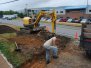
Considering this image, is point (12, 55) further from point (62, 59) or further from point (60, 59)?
point (62, 59)

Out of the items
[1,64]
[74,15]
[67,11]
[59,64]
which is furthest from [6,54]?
[67,11]

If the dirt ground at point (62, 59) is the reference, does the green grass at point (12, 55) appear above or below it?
above

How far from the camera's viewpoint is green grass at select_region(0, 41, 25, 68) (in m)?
11.8

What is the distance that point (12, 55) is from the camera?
42.4 feet

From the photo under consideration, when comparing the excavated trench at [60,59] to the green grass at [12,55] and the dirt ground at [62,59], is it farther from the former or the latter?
the green grass at [12,55]

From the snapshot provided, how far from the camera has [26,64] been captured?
1197cm

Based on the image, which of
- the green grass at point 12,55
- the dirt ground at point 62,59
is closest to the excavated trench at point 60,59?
the dirt ground at point 62,59

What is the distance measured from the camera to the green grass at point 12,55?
463 inches

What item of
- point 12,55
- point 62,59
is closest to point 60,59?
point 62,59

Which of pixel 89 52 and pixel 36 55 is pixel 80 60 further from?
pixel 36 55

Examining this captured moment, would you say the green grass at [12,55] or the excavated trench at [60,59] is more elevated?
the green grass at [12,55]

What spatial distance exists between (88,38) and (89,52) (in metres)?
0.91

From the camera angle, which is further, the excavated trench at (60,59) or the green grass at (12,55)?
the green grass at (12,55)

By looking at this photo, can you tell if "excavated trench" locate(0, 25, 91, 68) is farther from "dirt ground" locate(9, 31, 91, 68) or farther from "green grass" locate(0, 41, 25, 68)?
"green grass" locate(0, 41, 25, 68)
